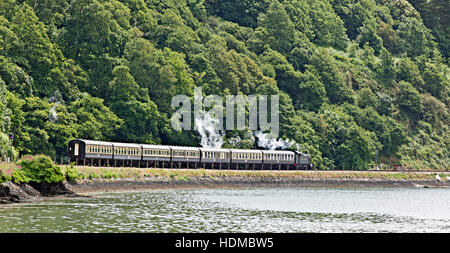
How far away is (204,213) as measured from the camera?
60.1 m

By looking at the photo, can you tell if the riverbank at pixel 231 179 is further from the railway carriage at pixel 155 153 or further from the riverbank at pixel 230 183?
the railway carriage at pixel 155 153

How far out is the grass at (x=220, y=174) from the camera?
81938 millimetres

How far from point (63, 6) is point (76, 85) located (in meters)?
19.5

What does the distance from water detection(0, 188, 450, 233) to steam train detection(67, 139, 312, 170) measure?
37.2 feet

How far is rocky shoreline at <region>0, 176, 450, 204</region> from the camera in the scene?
62.6 m

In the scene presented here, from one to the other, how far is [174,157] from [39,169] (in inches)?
1607

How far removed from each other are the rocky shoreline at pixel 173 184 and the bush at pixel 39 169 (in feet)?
1.95

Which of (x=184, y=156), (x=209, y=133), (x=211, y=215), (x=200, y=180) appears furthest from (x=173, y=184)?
(x=209, y=133)

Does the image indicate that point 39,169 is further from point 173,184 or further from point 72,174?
point 173,184

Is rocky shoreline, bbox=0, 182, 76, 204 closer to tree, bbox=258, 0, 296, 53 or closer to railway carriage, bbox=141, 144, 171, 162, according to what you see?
railway carriage, bbox=141, 144, 171, 162

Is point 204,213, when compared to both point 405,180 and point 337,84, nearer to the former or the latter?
point 405,180

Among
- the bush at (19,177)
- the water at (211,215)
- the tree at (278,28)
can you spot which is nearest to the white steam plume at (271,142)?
the tree at (278,28)

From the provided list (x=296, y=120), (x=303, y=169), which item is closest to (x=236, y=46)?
(x=296, y=120)

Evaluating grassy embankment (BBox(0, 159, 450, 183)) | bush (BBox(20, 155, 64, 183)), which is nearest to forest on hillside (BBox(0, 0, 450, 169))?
grassy embankment (BBox(0, 159, 450, 183))
